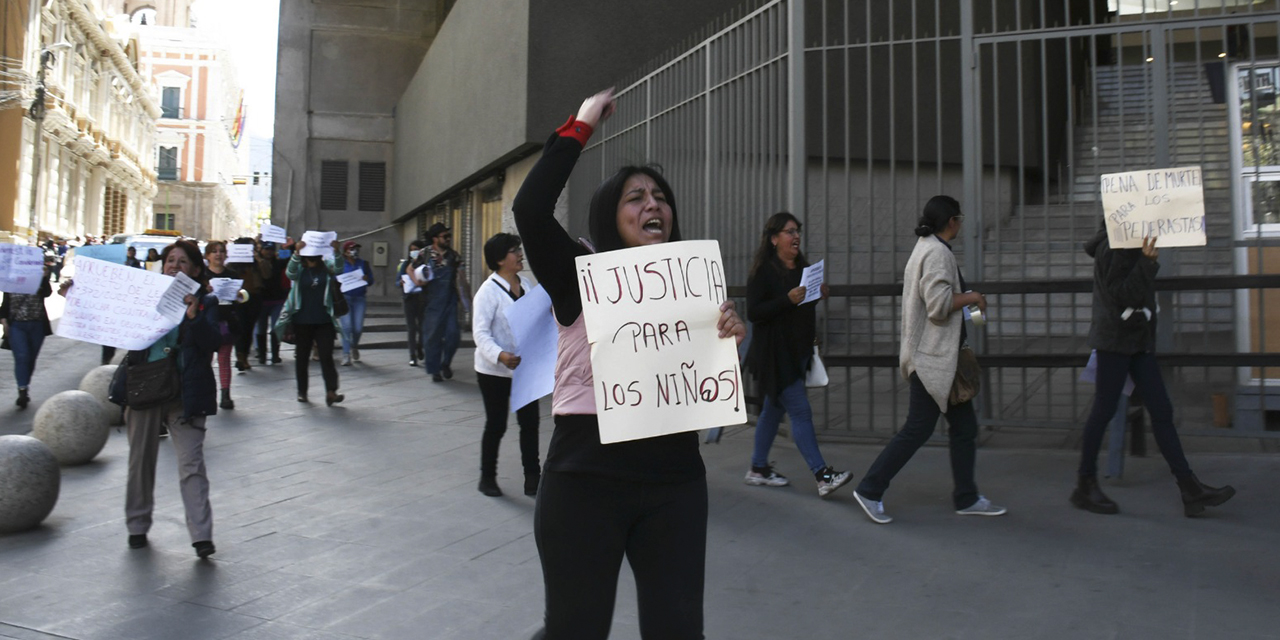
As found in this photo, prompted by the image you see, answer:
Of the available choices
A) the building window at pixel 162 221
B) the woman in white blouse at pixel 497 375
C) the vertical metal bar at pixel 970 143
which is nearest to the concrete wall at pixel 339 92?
the woman in white blouse at pixel 497 375

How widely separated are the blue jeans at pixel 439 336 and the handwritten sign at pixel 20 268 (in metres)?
4.25

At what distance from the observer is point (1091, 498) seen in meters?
5.91

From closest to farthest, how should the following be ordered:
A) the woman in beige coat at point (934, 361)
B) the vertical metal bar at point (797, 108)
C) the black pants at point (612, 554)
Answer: the black pants at point (612, 554) → the woman in beige coat at point (934, 361) → the vertical metal bar at point (797, 108)

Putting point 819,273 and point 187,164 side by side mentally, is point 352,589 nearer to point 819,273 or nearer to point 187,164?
point 819,273

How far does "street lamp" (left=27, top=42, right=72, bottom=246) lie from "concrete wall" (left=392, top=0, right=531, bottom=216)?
24858 mm

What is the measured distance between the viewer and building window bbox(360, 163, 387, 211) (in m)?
27.8

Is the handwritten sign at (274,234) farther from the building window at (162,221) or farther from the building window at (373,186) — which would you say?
the building window at (162,221)

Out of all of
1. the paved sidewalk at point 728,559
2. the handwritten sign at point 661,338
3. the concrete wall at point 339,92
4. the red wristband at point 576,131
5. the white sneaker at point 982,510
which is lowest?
the paved sidewalk at point 728,559

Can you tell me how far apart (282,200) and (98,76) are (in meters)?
39.3

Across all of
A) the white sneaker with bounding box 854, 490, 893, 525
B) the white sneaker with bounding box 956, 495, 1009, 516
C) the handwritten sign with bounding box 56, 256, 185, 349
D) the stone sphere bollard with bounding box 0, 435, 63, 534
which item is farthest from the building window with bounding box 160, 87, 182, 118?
the white sneaker with bounding box 956, 495, 1009, 516

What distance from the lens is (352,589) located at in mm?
4824

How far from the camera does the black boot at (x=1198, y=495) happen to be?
5.65 m

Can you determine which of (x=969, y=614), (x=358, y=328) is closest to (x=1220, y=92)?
(x=969, y=614)

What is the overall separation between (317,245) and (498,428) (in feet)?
18.3
